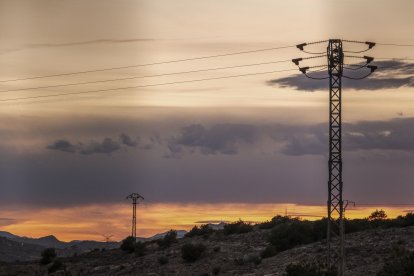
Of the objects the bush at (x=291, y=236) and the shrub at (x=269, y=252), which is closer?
the shrub at (x=269, y=252)

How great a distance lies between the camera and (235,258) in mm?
85125

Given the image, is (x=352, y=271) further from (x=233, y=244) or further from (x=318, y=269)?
(x=233, y=244)

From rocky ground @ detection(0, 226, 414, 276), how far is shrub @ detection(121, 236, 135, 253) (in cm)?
88

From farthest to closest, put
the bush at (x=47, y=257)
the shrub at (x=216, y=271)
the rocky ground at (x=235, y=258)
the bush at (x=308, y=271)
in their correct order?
1. the bush at (x=47, y=257)
2. the shrub at (x=216, y=271)
3. the rocky ground at (x=235, y=258)
4. the bush at (x=308, y=271)

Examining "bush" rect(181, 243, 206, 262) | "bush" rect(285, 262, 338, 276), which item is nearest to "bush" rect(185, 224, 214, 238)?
"bush" rect(181, 243, 206, 262)

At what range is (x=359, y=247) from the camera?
75375 mm

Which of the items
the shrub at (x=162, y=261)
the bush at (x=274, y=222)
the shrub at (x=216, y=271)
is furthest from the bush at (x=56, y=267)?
the shrub at (x=216, y=271)

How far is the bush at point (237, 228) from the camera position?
10206cm

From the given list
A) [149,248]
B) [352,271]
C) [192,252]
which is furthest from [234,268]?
[149,248]

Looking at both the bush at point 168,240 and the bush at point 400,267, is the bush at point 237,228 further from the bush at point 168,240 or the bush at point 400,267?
the bush at point 400,267

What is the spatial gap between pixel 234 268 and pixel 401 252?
20.0 metres

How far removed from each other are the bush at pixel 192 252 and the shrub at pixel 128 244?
19.6 metres

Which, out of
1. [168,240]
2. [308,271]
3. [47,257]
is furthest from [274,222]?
[308,271]

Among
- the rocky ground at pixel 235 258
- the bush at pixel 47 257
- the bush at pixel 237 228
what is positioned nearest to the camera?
the rocky ground at pixel 235 258
